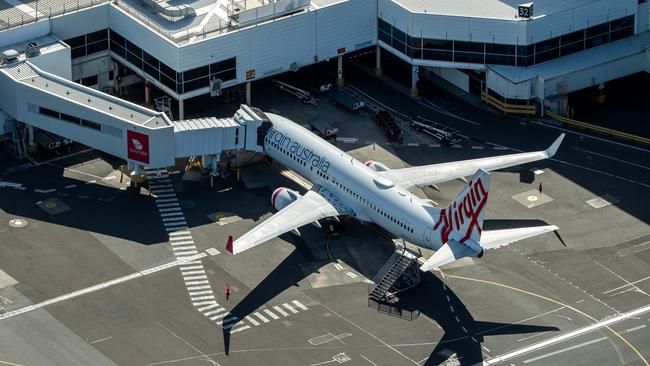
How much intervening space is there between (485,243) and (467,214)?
13.0ft

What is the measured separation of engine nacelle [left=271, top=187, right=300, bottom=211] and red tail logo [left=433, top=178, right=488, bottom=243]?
22.8 meters

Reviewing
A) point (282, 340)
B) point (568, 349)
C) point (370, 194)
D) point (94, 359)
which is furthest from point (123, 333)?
point (568, 349)

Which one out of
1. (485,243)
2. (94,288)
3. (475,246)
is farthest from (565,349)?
(94,288)

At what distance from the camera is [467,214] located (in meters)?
175

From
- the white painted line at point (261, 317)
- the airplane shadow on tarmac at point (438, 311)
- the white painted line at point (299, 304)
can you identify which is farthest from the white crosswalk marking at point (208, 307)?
the white painted line at point (299, 304)

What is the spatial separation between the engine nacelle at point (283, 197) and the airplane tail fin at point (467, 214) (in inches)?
911

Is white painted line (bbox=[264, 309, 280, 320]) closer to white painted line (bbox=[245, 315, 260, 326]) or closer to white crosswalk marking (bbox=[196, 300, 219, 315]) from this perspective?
white painted line (bbox=[245, 315, 260, 326])

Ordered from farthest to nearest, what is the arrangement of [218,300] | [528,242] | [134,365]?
[528,242] < [218,300] < [134,365]

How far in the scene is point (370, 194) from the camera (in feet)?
625

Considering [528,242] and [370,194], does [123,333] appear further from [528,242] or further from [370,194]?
[528,242]

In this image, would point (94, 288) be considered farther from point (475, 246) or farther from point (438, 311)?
point (475, 246)

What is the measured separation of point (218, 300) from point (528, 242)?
1542 inches

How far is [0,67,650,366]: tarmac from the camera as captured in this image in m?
172

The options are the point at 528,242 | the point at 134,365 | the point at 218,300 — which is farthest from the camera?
the point at 528,242
